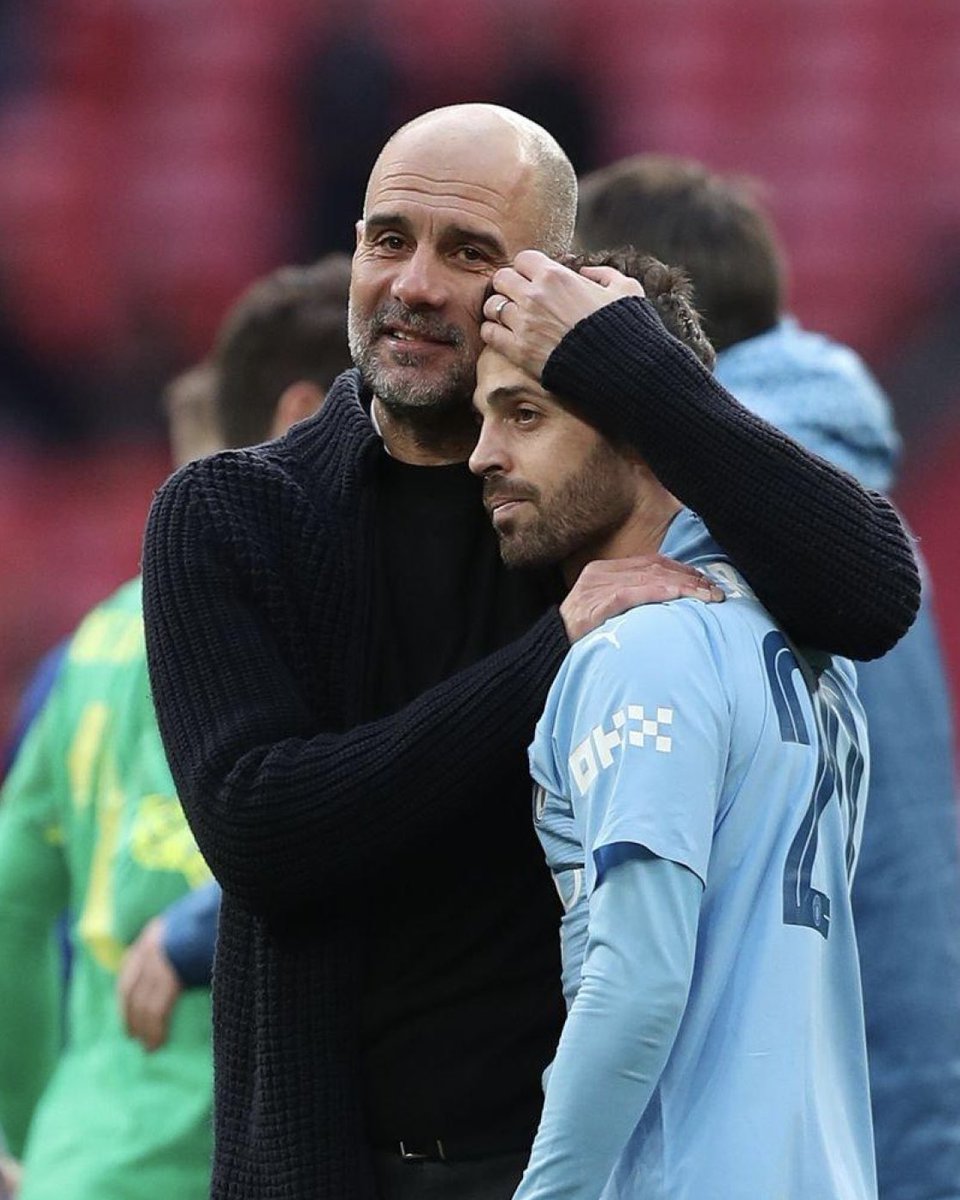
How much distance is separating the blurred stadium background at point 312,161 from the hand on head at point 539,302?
6.22m

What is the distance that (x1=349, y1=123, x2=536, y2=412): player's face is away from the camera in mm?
2199

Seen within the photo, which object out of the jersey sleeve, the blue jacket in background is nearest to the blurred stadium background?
the blue jacket in background

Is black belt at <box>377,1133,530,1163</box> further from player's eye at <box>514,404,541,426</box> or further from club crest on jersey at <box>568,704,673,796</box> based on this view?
player's eye at <box>514,404,541,426</box>

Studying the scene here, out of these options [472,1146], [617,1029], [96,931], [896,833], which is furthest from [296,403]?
[617,1029]

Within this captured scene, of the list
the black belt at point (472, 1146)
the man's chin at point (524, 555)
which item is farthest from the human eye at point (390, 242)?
the black belt at point (472, 1146)

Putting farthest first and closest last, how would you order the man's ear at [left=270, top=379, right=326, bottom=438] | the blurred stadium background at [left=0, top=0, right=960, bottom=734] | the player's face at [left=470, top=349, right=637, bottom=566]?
the blurred stadium background at [left=0, top=0, right=960, bottom=734] → the man's ear at [left=270, top=379, right=326, bottom=438] → the player's face at [left=470, top=349, right=637, bottom=566]

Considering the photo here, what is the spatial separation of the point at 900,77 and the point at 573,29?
4.20 ft

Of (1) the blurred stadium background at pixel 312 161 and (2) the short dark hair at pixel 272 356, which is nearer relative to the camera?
(2) the short dark hair at pixel 272 356

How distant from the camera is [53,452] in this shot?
8.51 meters

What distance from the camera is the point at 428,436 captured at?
2262 mm

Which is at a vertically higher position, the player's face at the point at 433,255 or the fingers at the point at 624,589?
the player's face at the point at 433,255

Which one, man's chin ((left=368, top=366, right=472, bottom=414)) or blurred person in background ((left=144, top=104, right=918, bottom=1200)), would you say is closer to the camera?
blurred person in background ((left=144, top=104, right=918, bottom=1200))

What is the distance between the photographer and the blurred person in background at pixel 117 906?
3172 millimetres

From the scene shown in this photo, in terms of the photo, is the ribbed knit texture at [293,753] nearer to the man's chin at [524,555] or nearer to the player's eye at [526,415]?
the man's chin at [524,555]
